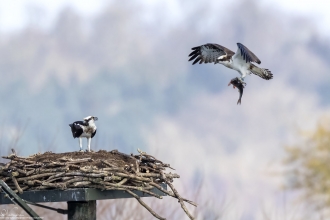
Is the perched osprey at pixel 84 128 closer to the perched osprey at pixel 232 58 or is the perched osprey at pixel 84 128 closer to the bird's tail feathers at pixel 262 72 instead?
the perched osprey at pixel 232 58

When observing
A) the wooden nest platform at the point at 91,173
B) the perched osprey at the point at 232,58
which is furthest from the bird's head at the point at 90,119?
the perched osprey at the point at 232,58

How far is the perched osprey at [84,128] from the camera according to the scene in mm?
4672

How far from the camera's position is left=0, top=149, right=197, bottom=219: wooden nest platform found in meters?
3.80

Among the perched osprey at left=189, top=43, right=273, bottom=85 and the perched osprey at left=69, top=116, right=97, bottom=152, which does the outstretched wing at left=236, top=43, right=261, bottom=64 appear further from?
the perched osprey at left=69, top=116, right=97, bottom=152

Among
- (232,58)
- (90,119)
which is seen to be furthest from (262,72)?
(90,119)

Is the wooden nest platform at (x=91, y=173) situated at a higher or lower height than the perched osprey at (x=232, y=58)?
lower

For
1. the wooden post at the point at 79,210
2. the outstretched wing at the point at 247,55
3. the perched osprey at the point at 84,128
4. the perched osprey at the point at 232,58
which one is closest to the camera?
the wooden post at the point at 79,210

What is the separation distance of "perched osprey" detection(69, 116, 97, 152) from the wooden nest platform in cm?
44

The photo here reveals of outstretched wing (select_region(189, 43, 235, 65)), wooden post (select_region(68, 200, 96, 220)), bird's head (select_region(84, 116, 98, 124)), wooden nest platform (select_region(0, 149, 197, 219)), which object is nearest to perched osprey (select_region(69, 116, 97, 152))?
bird's head (select_region(84, 116, 98, 124))

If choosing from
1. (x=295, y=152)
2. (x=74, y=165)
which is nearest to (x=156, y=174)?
(x=74, y=165)

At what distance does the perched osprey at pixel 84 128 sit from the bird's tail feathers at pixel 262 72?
199 centimetres

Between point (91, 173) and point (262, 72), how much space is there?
110 inches

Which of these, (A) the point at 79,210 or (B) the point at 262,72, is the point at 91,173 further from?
(B) the point at 262,72

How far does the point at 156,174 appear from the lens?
4.14 meters
